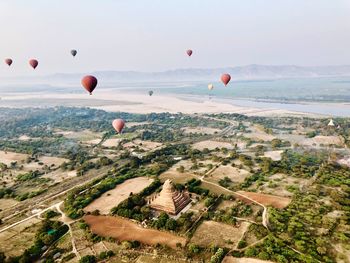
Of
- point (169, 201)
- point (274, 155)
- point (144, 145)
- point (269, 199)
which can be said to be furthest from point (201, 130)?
point (169, 201)

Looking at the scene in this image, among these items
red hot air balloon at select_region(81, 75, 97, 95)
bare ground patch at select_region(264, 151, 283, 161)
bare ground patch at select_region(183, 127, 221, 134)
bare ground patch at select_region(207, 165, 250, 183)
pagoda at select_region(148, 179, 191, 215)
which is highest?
red hot air balloon at select_region(81, 75, 97, 95)

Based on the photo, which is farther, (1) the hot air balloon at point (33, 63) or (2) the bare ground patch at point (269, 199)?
(1) the hot air balloon at point (33, 63)

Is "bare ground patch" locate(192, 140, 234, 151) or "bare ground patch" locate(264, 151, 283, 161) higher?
"bare ground patch" locate(192, 140, 234, 151)

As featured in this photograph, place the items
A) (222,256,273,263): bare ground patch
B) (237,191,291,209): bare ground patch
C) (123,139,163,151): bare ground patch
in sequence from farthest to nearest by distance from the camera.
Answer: (123,139,163,151): bare ground patch
(237,191,291,209): bare ground patch
(222,256,273,263): bare ground patch

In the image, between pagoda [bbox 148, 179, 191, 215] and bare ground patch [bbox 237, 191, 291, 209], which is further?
bare ground patch [bbox 237, 191, 291, 209]

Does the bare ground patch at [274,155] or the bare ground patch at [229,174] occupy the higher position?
the bare ground patch at [229,174]

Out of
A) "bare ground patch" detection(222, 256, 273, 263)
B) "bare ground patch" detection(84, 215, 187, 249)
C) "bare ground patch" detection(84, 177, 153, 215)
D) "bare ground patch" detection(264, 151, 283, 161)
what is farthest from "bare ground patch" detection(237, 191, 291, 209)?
"bare ground patch" detection(264, 151, 283, 161)

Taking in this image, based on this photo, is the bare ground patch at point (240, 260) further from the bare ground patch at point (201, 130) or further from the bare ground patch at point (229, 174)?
the bare ground patch at point (201, 130)

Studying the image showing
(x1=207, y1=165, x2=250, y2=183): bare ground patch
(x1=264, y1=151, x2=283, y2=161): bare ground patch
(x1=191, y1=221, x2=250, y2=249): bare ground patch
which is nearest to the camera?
(x1=191, y1=221, x2=250, y2=249): bare ground patch

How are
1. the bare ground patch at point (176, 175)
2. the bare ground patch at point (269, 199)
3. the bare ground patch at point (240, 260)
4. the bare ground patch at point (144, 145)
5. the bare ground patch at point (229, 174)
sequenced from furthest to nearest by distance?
the bare ground patch at point (144, 145) → the bare ground patch at point (229, 174) → the bare ground patch at point (176, 175) → the bare ground patch at point (269, 199) → the bare ground patch at point (240, 260)

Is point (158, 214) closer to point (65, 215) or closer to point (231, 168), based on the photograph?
point (65, 215)

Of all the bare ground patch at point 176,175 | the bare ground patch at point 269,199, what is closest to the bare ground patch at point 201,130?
the bare ground patch at point 176,175

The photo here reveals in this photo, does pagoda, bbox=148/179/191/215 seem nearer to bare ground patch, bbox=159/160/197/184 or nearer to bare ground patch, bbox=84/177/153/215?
bare ground patch, bbox=84/177/153/215
